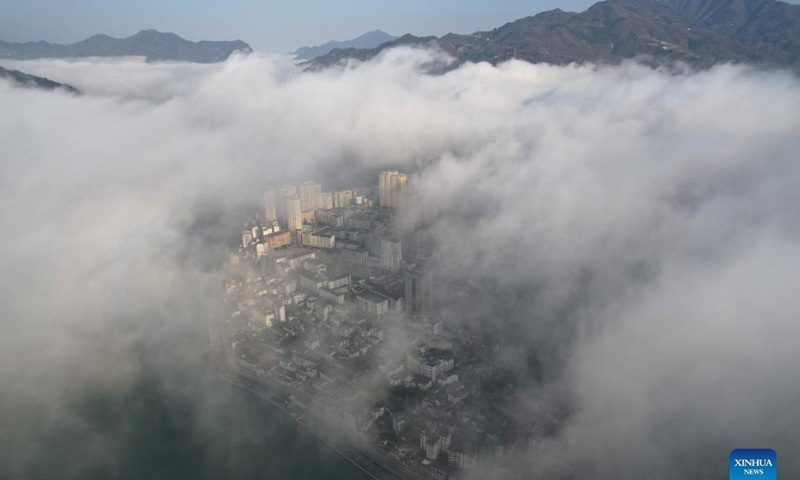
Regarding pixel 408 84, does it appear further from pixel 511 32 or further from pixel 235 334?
pixel 235 334

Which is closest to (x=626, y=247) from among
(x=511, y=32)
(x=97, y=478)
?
(x=97, y=478)

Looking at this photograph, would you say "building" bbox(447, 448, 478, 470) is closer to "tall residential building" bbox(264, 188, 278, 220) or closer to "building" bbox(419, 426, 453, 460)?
"building" bbox(419, 426, 453, 460)

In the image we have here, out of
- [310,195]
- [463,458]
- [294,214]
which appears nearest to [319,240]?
[294,214]

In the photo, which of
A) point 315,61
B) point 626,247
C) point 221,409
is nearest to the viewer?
point 221,409

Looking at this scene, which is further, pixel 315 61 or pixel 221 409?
pixel 315 61

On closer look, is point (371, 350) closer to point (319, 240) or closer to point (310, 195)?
point (319, 240)

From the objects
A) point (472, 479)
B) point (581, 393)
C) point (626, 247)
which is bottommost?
point (472, 479)
